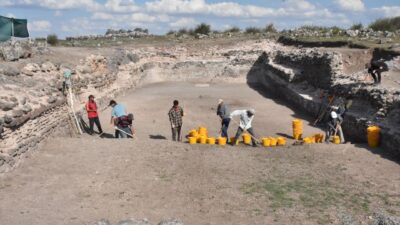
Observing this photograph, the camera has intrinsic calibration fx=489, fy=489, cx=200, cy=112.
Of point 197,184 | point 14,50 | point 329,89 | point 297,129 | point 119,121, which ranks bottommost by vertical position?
point 197,184

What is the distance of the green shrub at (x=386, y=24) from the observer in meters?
37.0

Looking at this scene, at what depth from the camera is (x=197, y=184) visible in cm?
1071

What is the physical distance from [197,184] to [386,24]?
104ft

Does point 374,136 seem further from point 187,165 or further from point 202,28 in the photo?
point 202,28

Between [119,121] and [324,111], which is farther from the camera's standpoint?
[324,111]

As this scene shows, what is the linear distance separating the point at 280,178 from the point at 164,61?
2165cm

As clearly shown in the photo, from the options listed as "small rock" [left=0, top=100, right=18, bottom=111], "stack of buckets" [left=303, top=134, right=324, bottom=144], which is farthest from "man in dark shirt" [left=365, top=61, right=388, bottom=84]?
"small rock" [left=0, top=100, right=18, bottom=111]

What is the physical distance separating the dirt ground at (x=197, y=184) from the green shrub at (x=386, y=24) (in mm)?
26682

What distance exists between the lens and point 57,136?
13.9 meters

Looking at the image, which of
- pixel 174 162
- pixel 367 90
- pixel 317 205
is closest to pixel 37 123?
pixel 174 162

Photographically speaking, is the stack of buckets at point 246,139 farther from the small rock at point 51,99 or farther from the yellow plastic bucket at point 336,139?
the small rock at point 51,99

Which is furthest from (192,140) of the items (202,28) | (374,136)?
(202,28)

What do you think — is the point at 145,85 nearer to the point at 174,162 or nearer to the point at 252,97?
the point at 252,97

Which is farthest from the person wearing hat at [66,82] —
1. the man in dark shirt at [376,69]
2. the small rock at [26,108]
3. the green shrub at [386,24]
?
the green shrub at [386,24]
